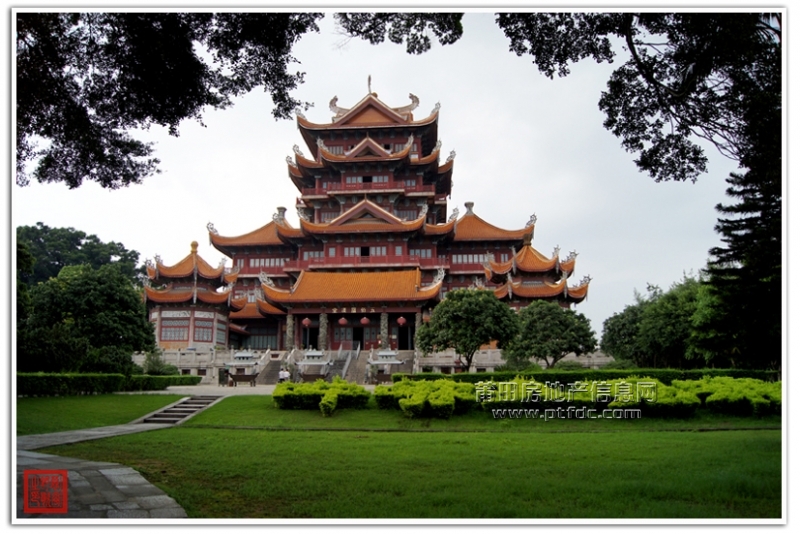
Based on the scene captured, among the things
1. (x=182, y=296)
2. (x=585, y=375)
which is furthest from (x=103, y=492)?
(x=182, y=296)

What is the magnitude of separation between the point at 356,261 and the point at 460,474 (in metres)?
29.0

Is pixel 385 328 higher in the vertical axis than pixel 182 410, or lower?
higher

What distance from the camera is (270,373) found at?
84.4 ft

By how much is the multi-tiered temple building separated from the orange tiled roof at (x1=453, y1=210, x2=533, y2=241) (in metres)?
0.07

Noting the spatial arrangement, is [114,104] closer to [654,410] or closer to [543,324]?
[654,410]

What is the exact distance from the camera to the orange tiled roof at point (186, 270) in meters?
35.0

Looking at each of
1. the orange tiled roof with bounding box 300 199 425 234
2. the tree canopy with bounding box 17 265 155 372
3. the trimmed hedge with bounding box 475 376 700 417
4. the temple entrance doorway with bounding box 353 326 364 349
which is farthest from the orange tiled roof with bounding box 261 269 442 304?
the trimmed hedge with bounding box 475 376 700 417

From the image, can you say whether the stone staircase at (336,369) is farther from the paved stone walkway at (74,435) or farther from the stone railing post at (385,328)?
the paved stone walkway at (74,435)

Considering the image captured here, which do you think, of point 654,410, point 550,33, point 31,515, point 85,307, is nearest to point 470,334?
point 654,410

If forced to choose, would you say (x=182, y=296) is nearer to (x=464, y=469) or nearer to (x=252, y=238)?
(x=252, y=238)

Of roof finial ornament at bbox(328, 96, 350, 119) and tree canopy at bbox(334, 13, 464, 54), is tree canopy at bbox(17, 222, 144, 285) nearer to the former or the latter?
roof finial ornament at bbox(328, 96, 350, 119)

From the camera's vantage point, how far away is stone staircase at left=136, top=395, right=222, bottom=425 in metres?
13.8

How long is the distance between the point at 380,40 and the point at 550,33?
6.61ft

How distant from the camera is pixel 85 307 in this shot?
23.3 m
